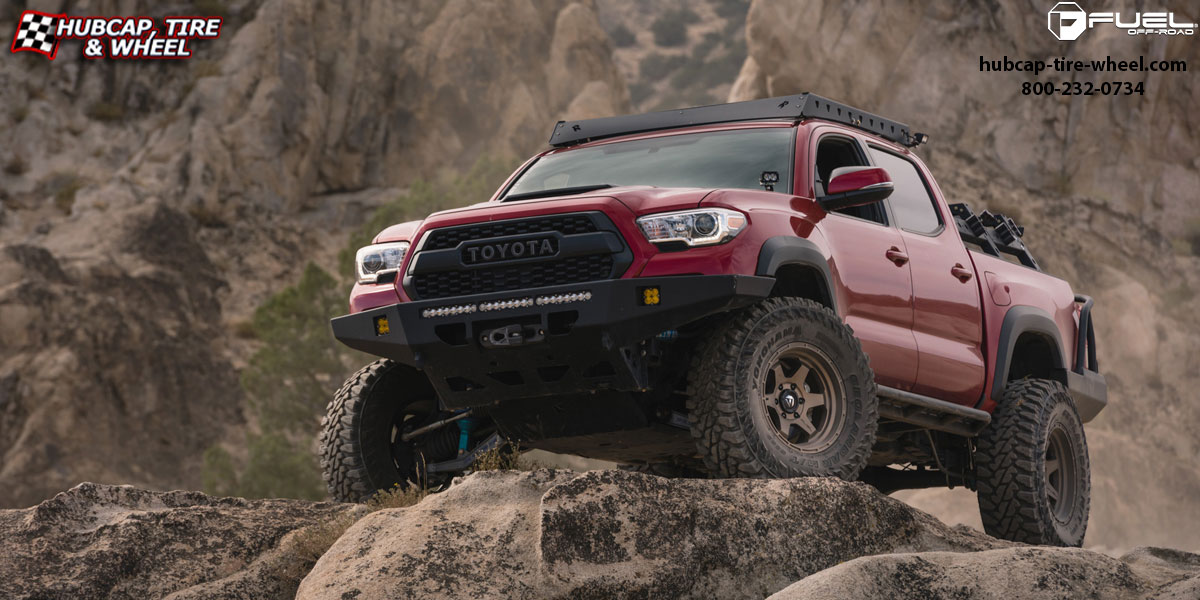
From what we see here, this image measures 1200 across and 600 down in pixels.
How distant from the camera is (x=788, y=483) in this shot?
5.44m

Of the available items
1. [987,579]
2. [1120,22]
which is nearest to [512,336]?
[987,579]

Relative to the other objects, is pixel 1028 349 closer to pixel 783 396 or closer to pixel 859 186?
pixel 859 186

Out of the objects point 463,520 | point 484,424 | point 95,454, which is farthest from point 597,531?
point 95,454

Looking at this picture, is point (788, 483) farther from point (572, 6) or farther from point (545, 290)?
point (572, 6)

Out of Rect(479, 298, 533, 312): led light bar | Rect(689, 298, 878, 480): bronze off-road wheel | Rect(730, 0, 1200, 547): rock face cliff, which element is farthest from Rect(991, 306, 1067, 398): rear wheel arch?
Rect(730, 0, 1200, 547): rock face cliff

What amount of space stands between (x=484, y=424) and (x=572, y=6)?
40.9 meters

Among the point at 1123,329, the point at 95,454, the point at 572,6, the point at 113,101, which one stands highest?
the point at 572,6

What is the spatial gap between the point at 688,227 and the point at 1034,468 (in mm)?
3130

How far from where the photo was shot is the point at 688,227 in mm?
5918

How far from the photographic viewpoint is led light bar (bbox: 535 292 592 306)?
18.9 feet

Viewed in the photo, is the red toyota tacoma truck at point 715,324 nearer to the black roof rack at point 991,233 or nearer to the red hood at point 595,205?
the red hood at point 595,205

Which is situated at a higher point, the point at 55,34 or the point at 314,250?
the point at 55,34

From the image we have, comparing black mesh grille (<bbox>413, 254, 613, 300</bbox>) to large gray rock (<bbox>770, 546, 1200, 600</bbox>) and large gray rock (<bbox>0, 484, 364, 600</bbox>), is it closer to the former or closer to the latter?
large gray rock (<bbox>0, 484, 364, 600</bbox>)

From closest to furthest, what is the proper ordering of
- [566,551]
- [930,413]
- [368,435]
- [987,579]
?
[987,579] < [566,551] < [368,435] < [930,413]
